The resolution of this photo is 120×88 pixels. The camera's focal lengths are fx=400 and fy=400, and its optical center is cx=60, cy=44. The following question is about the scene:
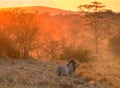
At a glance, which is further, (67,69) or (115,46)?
(115,46)

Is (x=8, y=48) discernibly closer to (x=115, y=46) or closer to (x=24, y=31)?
(x=24, y=31)

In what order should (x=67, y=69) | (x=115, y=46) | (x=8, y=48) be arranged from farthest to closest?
(x=115, y=46)
(x=8, y=48)
(x=67, y=69)

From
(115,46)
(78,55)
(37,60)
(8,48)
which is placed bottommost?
(37,60)

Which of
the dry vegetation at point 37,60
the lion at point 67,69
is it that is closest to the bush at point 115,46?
the dry vegetation at point 37,60

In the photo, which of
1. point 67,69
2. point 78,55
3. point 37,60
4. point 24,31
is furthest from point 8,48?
point 67,69

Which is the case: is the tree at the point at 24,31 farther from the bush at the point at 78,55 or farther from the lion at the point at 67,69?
the lion at the point at 67,69

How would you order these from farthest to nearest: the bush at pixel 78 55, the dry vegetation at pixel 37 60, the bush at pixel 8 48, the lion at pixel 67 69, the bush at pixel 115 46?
1. the bush at pixel 115 46
2. the bush at pixel 78 55
3. the bush at pixel 8 48
4. the lion at pixel 67 69
5. the dry vegetation at pixel 37 60

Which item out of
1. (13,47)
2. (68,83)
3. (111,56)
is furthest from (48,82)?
(111,56)

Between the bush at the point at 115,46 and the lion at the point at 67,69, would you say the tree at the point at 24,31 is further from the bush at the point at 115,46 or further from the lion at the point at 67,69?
the bush at the point at 115,46

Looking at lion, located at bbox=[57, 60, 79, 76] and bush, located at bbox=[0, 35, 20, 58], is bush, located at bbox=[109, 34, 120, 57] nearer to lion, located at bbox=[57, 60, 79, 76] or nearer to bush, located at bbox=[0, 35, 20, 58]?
bush, located at bbox=[0, 35, 20, 58]

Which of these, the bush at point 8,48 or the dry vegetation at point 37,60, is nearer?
the dry vegetation at point 37,60

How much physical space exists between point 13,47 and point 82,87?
9482 millimetres

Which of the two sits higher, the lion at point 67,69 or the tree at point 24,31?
the tree at point 24,31

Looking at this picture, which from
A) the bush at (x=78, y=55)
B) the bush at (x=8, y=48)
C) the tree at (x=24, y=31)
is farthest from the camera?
the bush at (x=78, y=55)
